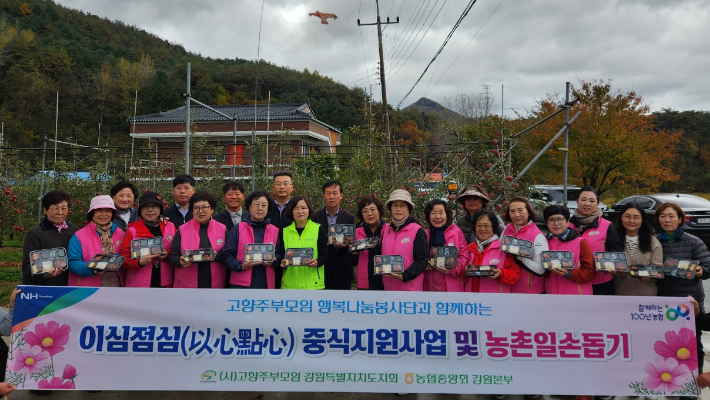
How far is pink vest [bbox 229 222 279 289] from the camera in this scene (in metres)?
3.74

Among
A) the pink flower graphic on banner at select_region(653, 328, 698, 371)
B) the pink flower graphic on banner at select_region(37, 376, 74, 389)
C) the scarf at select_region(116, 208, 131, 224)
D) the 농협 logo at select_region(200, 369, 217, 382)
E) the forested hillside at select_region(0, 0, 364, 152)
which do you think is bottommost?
the pink flower graphic on banner at select_region(37, 376, 74, 389)

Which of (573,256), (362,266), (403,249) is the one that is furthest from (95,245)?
(573,256)

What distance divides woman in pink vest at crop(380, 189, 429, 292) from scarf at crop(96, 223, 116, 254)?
2.26 meters

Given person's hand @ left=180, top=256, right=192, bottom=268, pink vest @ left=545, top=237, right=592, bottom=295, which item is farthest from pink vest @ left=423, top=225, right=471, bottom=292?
person's hand @ left=180, top=256, right=192, bottom=268

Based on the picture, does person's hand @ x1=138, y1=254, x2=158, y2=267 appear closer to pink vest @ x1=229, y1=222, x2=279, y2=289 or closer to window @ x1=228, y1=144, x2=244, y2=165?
pink vest @ x1=229, y1=222, x2=279, y2=289

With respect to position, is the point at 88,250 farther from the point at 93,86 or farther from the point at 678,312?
the point at 93,86

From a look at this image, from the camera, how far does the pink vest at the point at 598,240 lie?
142 inches

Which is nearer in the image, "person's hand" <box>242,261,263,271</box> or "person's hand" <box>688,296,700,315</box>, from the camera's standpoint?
"person's hand" <box>688,296,700,315</box>

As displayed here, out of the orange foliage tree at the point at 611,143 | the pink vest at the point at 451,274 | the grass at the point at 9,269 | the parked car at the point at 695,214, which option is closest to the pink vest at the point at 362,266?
the pink vest at the point at 451,274

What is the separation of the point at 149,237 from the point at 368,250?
72.8 inches

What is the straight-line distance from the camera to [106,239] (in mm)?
3799

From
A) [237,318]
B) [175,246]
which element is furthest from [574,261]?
[175,246]

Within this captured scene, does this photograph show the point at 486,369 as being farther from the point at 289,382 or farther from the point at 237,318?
the point at 237,318

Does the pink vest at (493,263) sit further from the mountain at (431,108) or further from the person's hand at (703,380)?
the mountain at (431,108)
